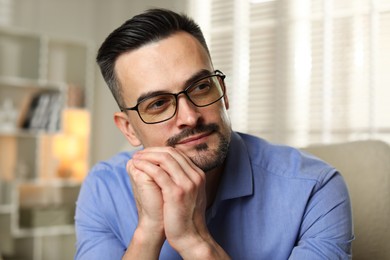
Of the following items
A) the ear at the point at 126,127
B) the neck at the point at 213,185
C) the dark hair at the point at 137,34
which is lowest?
the neck at the point at 213,185

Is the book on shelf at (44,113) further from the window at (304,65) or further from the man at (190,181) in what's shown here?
the man at (190,181)

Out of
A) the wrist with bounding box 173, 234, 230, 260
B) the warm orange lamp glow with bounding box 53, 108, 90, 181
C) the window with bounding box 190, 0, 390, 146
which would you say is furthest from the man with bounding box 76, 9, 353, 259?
the warm orange lamp glow with bounding box 53, 108, 90, 181

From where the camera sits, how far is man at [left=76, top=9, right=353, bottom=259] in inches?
46.3

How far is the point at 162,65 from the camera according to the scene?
133cm

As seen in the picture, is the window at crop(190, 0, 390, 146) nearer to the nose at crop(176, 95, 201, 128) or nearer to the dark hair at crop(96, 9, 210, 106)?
the dark hair at crop(96, 9, 210, 106)

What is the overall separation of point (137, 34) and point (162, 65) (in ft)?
Answer: 0.47

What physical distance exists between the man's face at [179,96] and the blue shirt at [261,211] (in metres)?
0.14

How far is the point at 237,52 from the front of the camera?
148 inches

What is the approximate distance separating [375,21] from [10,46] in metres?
2.98

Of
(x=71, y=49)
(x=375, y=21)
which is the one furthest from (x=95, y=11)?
(x=375, y=21)

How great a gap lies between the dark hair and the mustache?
0.25m

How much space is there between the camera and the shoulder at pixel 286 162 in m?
1.29

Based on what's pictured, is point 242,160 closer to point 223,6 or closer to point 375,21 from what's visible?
point 375,21

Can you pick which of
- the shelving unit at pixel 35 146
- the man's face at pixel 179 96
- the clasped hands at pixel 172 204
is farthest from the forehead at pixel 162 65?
the shelving unit at pixel 35 146
